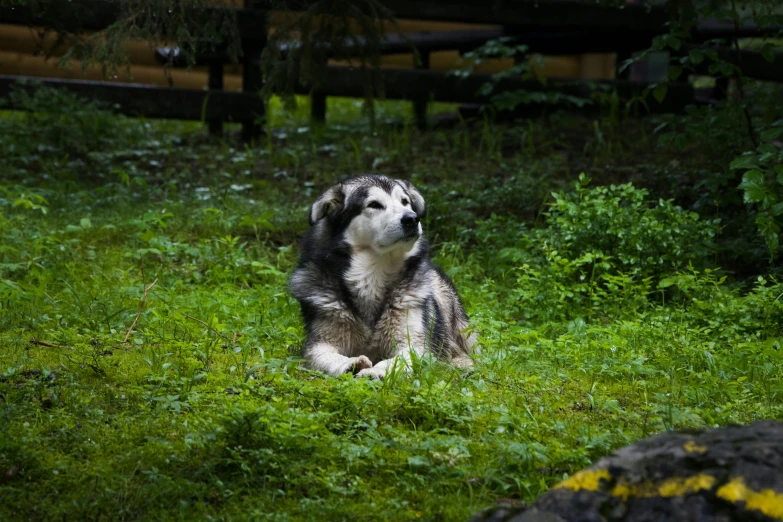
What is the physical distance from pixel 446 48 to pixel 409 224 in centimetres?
866

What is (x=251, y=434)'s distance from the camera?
359 centimetres

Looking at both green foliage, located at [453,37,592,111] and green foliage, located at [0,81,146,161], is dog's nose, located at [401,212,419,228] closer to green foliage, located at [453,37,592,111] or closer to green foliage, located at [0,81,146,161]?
green foliage, located at [453,37,592,111]

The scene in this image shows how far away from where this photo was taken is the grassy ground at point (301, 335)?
3451 millimetres

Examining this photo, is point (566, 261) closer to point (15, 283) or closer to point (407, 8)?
point (15, 283)

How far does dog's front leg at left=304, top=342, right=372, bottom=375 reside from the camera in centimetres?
477

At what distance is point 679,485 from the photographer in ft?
8.68

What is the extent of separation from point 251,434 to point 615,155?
7.72 m

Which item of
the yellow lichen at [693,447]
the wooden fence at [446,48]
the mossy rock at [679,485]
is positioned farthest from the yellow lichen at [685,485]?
the wooden fence at [446,48]

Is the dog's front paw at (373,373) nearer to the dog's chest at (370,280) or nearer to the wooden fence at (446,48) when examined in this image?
the dog's chest at (370,280)

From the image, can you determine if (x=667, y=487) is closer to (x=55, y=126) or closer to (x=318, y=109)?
(x=55, y=126)

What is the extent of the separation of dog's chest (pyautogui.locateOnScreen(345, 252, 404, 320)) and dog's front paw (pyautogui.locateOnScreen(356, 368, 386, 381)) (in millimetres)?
655

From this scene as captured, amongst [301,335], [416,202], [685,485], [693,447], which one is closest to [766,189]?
[416,202]

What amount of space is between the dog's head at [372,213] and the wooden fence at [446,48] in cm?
553

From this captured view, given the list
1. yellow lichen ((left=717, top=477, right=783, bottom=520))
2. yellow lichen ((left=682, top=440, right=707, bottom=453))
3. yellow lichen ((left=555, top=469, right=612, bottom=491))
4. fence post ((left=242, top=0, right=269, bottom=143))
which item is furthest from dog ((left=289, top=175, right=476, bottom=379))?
fence post ((left=242, top=0, right=269, bottom=143))
